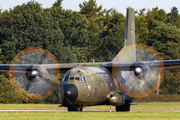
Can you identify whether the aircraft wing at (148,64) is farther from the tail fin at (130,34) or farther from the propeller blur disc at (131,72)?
the tail fin at (130,34)

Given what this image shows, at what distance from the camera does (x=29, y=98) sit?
178ft

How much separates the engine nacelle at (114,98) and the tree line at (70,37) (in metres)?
28.0

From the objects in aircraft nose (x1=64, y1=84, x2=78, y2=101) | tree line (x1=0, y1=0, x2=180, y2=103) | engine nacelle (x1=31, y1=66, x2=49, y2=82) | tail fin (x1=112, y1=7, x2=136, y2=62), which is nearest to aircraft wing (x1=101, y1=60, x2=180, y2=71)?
engine nacelle (x1=31, y1=66, x2=49, y2=82)

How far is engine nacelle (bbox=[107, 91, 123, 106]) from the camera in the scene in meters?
26.5

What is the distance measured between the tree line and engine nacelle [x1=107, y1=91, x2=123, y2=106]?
2800 cm

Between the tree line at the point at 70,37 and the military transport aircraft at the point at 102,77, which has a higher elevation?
the tree line at the point at 70,37

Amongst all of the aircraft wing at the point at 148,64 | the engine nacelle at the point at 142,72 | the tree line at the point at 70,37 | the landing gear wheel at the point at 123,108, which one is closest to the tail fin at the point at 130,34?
the aircraft wing at the point at 148,64

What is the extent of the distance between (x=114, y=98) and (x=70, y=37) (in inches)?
1980

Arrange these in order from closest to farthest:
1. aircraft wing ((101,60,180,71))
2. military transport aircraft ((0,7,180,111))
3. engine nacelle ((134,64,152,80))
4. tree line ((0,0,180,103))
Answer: military transport aircraft ((0,7,180,111)), engine nacelle ((134,64,152,80)), aircraft wing ((101,60,180,71)), tree line ((0,0,180,103))

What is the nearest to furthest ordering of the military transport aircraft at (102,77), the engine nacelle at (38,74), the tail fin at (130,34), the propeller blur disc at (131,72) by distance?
the military transport aircraft at (102,77) → the propeller blur disc at (131,72) → the engine nacelle at (38,74) → the tail fin at (130,34)

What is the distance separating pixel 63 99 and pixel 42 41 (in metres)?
44.5

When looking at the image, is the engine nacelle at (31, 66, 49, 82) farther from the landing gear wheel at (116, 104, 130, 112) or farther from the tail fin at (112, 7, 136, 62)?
the tail fin at (112, 7, 136, 62)

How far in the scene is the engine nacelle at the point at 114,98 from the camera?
87.0ft

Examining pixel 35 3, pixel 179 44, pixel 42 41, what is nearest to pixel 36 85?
pixel 42 41
